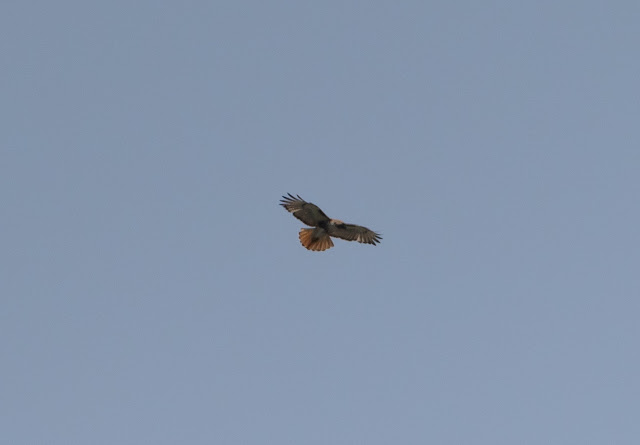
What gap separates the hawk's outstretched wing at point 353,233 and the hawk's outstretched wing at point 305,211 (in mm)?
535

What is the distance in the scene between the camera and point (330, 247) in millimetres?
59031

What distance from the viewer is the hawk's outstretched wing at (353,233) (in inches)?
2335

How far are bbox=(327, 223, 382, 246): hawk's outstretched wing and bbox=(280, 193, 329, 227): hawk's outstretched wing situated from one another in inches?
21.1

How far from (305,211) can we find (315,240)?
1145 mm

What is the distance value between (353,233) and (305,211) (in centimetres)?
226

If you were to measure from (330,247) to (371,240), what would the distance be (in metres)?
1.98

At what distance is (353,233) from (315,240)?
5.87ft

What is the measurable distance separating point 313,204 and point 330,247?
5.83ft

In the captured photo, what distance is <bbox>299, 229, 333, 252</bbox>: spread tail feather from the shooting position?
5881 cm

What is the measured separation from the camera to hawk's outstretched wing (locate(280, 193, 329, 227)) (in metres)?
58.8

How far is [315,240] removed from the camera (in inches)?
2323

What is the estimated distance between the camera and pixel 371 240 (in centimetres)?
6022

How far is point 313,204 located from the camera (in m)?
58.6

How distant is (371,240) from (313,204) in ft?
10.0
